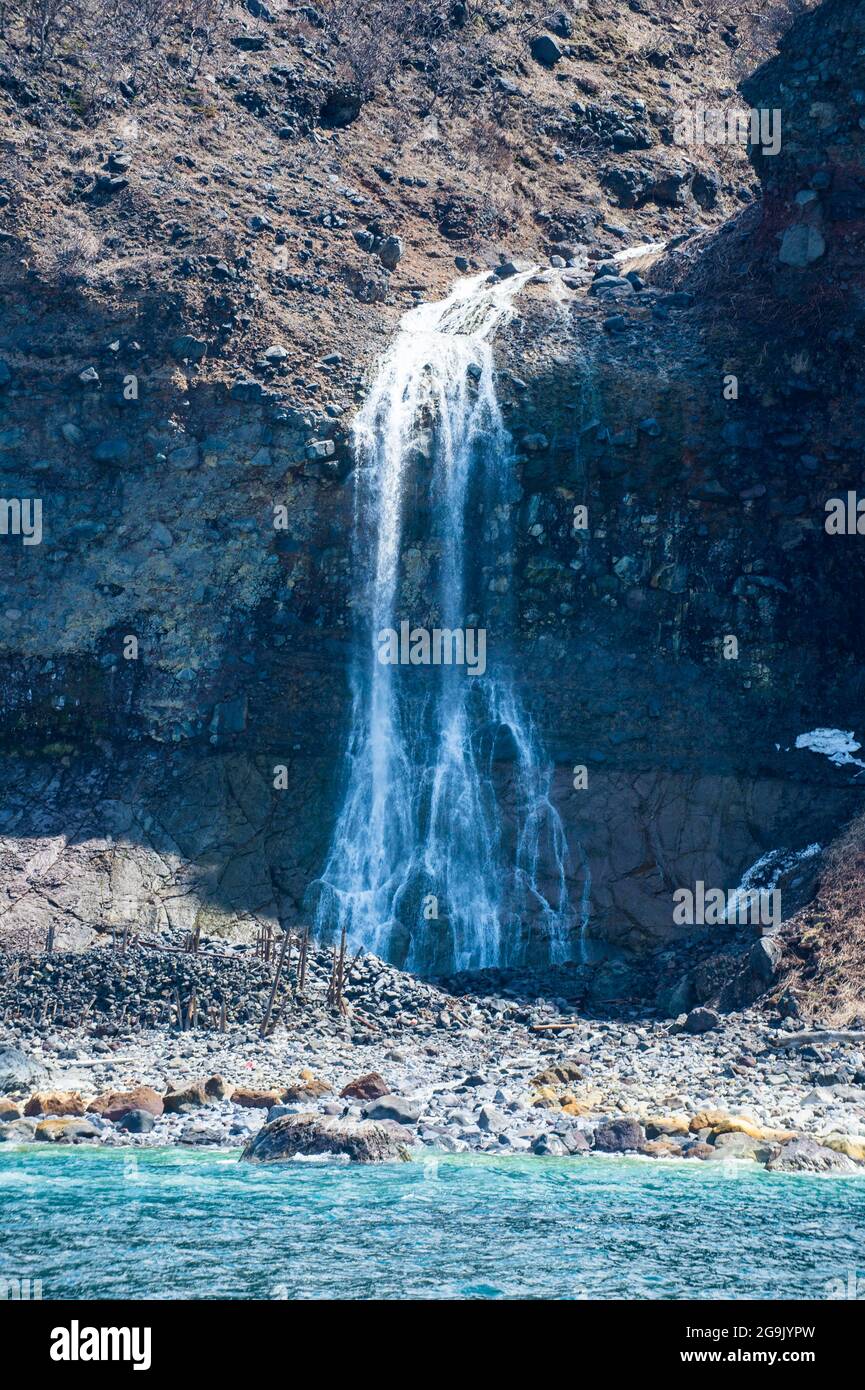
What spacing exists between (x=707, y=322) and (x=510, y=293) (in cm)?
431

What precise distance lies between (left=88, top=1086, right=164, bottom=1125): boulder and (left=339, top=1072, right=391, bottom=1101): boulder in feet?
8.33

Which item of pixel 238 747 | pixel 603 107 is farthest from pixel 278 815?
pixel 603 107

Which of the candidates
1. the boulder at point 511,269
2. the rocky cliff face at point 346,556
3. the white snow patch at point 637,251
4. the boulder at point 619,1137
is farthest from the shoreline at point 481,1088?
the white snow patch at point 637,251

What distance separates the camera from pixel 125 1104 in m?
22.4

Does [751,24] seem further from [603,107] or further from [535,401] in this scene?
[535,401]

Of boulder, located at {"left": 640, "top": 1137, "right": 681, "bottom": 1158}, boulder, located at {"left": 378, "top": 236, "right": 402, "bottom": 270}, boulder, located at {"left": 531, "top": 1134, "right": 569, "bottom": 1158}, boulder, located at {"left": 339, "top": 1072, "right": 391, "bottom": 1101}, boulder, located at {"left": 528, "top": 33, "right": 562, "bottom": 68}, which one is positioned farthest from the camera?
boulder, located at {"left": 528, "top": 33, "right": 562, "bottom": 68}

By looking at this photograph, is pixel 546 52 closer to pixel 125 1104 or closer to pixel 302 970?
pixel 302 970

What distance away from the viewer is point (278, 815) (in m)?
30.5

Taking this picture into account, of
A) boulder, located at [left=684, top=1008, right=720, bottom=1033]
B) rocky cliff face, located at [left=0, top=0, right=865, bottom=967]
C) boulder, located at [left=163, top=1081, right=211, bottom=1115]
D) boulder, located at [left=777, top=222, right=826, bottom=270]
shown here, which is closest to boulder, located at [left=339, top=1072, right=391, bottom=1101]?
boulder, located at [left=163, top=1081, right=211, bottom=1115]

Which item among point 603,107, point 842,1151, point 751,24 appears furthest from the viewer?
point 751,24

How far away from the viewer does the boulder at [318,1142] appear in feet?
67.3

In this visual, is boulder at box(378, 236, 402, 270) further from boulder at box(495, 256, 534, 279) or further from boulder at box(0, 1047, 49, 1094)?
boulder at box(0, 1047, 49, 1094)

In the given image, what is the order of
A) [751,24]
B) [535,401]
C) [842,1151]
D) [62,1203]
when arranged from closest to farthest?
[62,1203]
[842,1151]
[535,401]
[751,24]

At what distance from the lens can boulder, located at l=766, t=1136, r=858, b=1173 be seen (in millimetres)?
19891
